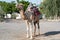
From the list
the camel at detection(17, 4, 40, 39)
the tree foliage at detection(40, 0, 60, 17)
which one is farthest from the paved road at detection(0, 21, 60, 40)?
the tree foliage at detection(40, 0, 60, 17)

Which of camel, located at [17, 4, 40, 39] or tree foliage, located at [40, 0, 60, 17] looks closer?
camel, located at [17, 4, 40, 39]

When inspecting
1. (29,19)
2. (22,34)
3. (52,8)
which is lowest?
(52,8)

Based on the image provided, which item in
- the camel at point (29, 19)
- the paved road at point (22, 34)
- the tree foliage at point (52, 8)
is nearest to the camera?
the camel at point (29, 19)

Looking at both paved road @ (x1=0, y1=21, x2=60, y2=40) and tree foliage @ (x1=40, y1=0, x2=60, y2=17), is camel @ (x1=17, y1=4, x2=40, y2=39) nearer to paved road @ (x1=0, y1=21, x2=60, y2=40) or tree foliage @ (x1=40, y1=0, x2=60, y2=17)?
paved road @ (x1=0, y1=21, x2=60, y2=40)

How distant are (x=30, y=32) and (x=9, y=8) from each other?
7997 cm

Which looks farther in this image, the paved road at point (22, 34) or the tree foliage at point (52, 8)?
the tree foliage at point (52, 8)

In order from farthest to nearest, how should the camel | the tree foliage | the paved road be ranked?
the tree foliage
the paved road
the camel

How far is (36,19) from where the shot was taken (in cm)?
1496

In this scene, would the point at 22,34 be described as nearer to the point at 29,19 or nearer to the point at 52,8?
the point at 29,19

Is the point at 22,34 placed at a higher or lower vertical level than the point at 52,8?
higher

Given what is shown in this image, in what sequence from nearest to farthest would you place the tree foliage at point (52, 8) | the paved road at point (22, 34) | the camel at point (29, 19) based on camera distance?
the camel at point (29, 19), the paved road at point (22, 34), the tree foliage at point (52, 8)

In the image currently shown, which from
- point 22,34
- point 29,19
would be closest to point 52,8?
point 22,34

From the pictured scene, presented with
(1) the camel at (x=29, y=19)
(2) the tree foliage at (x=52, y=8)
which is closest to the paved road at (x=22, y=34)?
(1) the camel at (x=29, y=19)

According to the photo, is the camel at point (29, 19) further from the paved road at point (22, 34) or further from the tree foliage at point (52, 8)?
the tree foliage at point (52, 8)
